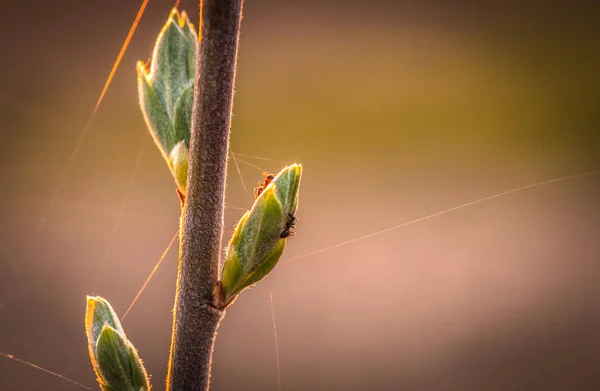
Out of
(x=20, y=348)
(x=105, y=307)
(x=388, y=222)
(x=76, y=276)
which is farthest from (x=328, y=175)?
(x=105, y=307)

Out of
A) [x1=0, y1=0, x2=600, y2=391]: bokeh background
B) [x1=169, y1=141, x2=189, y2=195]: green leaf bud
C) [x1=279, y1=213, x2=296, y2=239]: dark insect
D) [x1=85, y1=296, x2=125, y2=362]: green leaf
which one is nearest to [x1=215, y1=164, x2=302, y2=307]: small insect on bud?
[x1=279, y1=213, x2=296, y2=239]: dark insect

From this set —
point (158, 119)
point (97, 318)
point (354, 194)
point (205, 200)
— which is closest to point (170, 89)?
point (158, 119)

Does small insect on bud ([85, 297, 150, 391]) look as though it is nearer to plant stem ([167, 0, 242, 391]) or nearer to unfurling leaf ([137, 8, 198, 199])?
plant stem ([167, 0, 242, 391])

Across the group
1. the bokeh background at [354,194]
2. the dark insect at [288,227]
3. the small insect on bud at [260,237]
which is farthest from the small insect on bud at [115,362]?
the bokeh background at [354,194]

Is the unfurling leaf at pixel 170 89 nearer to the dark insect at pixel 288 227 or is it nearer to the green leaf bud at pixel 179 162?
the green leaf bud at pixel 179 162

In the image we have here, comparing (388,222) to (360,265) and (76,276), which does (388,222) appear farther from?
(76,276)
